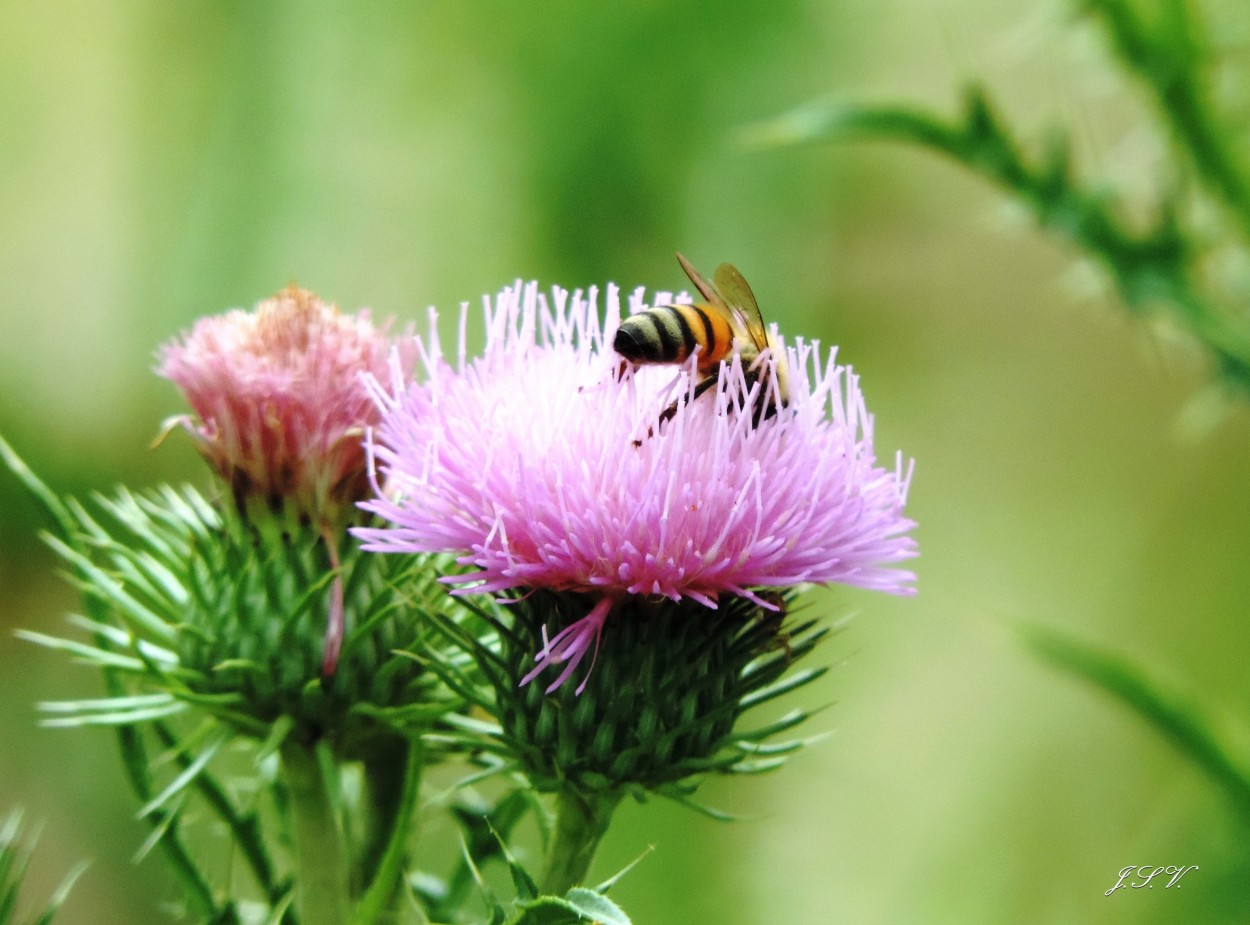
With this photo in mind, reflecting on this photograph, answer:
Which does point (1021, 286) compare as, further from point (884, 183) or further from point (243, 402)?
point (243, 402)

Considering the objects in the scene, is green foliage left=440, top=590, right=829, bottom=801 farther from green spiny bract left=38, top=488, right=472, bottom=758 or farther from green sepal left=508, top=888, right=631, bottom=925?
green sepal left=508, top=888, right=631, bottom=925

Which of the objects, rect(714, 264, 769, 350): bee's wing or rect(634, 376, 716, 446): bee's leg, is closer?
rect(634, 376, 716, 446): bee's leg

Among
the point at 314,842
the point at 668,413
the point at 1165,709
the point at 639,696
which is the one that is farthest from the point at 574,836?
the point at 1165,709

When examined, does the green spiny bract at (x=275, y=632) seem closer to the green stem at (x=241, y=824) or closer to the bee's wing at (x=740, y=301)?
the green stem at (x=241, y=824)

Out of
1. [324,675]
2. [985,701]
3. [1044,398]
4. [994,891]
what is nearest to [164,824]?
[324,675]

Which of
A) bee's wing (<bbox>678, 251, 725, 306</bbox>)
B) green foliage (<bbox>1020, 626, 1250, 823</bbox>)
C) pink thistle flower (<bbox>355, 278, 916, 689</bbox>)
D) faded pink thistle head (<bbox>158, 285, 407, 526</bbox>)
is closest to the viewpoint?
pink thistle flower (<bbox>355, 278, 916, 689</bbox>)

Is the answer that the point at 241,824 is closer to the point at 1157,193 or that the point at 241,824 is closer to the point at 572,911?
the point at 572,911

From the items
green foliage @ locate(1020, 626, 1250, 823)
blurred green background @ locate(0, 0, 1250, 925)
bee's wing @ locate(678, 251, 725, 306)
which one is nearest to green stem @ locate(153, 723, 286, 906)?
bee's wing @ locate(678, 251, 725, 306)
